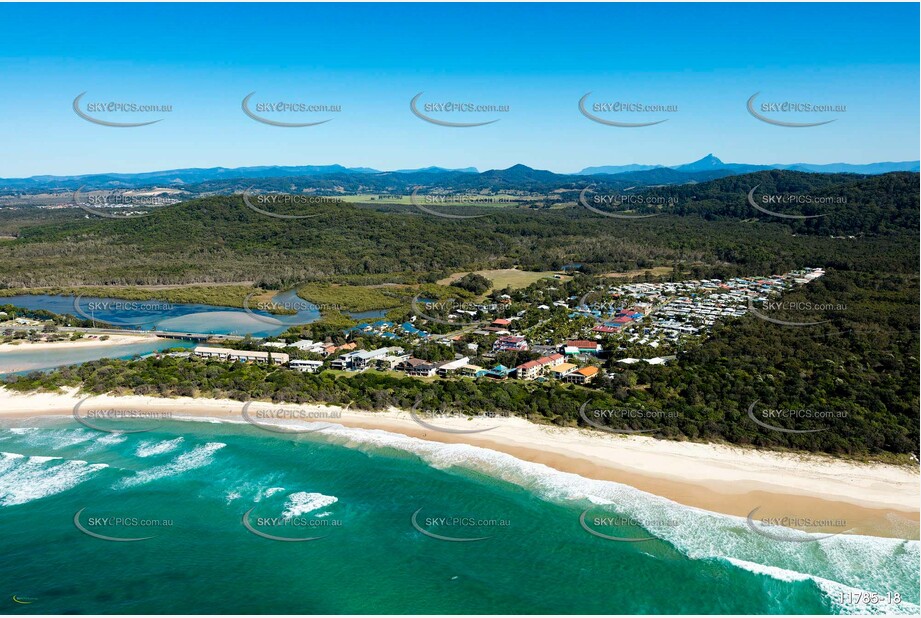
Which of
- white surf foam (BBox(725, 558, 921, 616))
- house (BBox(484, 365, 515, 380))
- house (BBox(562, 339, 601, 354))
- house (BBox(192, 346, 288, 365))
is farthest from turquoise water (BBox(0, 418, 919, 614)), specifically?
house (BBox(562, 339, 601, 354))

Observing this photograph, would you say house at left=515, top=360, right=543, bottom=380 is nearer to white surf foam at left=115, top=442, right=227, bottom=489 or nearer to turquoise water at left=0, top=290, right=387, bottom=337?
white surf foam at left=115, top=442, right=227, bottom=489

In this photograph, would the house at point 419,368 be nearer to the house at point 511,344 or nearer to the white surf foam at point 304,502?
the house at point 511,344

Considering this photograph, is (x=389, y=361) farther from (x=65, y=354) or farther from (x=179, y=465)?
(x=65, y=354)

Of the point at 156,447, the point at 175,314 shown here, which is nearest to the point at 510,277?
the point at 175,314

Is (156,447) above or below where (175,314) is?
below

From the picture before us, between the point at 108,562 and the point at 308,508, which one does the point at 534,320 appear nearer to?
the point at 308,508

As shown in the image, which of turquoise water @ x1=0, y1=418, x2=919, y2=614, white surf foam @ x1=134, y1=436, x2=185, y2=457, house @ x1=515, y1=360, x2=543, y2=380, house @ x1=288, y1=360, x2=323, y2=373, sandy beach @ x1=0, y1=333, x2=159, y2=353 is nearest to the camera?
turquoise water @ x1=0, y1=418, x2=919, y2=614

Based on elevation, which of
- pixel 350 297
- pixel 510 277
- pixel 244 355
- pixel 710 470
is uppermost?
pixel 510 277
